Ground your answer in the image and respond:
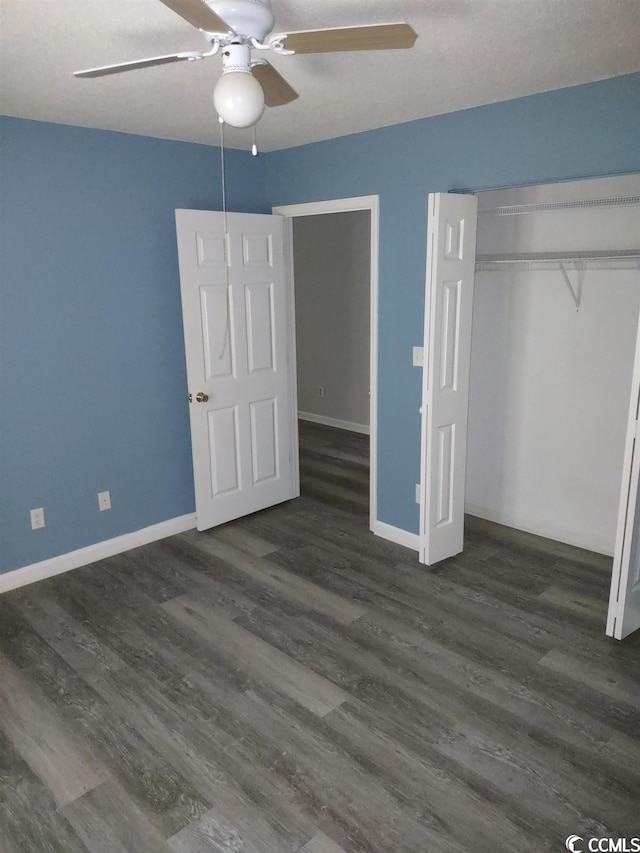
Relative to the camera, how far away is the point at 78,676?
2.78 meters

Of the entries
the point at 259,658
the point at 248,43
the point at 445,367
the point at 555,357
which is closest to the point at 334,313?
the point at 555,357

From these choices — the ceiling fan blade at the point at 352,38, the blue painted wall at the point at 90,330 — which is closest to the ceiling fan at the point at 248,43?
the ceiling fan blade at the point at 352,38

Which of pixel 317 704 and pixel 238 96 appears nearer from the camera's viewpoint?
pixel 238 96

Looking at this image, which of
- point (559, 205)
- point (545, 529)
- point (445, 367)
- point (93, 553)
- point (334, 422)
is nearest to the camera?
point (559, 205)

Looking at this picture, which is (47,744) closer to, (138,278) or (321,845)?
(321,845)

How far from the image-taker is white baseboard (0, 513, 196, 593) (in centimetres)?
354

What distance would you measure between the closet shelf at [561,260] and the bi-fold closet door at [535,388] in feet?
0.14

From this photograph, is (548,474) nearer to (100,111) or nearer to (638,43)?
(638,43)

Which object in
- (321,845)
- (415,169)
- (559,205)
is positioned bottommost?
(321,845)

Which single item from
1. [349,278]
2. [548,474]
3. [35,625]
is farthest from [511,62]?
[349,278]

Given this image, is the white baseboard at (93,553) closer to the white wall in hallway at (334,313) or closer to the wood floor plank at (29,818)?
the wood floor plank at (29,818)

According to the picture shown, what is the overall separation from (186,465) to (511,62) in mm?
2950

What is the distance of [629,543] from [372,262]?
2119 mm

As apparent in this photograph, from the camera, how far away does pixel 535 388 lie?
13.3ft
